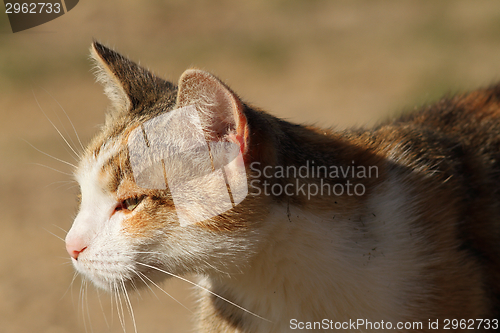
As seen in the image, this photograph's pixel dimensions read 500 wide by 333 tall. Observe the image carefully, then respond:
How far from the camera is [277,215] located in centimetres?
190

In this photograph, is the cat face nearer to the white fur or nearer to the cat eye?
the cat eye

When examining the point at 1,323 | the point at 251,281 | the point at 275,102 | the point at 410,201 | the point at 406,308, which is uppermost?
the point at 275,102

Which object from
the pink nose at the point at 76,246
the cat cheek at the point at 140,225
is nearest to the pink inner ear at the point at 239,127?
the cat cheek at the point at 140,225

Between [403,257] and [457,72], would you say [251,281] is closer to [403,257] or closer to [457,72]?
[403,257]

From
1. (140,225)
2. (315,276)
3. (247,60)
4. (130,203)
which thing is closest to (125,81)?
(130,203)

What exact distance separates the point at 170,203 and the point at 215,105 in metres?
0.43

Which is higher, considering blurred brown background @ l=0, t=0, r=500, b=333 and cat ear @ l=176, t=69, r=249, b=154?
blurred brown background @ l=0, t=0, r=500, b=333

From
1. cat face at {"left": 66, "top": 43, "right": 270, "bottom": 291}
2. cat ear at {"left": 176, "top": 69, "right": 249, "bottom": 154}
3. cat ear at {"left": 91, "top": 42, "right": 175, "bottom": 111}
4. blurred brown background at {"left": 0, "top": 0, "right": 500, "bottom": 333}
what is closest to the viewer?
cat ear at {"left": 176, "top": 69, "right": 249, "bottom": 154}

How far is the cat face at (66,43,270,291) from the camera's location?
1853mm

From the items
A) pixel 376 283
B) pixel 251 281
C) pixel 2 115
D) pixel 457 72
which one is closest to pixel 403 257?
pixel 376 283

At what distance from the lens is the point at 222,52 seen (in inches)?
277

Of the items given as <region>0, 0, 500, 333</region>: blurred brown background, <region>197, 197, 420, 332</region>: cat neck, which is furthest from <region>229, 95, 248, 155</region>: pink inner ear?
<region>0, 0, 500, 333</region>: blurred brown background

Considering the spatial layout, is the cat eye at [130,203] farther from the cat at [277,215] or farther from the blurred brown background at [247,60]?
the blurred brown background at [247,60]

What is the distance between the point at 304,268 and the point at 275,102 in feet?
14.2
